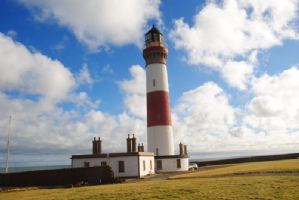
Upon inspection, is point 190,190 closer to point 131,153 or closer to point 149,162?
point 131,153

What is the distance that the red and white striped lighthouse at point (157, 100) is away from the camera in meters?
34.8

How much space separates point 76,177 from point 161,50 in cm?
2105

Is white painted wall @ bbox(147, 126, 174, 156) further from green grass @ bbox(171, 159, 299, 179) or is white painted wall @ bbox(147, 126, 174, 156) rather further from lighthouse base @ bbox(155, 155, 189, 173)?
green grass @ bbox(171, 159, 299, 179)

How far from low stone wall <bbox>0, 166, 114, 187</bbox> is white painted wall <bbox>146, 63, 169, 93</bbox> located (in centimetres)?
1489

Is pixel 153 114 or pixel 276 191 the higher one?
pixel 153 114

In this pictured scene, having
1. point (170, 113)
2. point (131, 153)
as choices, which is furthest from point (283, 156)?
point (131, 153)

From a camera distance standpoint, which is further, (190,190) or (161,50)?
(161,50)

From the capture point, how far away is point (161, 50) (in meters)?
37.2

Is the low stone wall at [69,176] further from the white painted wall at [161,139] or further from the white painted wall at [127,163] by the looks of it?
the white painted wall at [161,139]

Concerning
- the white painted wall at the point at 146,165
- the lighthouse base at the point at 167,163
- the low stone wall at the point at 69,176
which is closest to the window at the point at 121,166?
the white painted wall at the point at 146,165

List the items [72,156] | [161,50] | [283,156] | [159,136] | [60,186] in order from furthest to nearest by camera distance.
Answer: [283,156], [161,50], [159,136], [72,156], [60,186]

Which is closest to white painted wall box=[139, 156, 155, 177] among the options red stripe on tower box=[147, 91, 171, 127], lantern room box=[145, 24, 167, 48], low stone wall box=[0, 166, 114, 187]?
red stripe on tower box=[147, 91, 171, 127]

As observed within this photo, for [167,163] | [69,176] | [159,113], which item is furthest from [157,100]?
[69,176]

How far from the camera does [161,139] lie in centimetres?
3469
